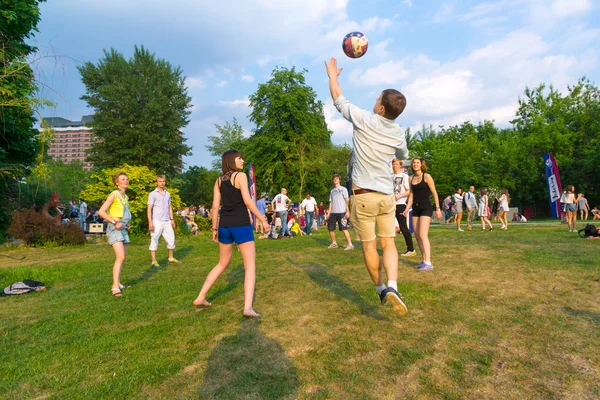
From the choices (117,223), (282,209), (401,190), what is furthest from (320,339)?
(282,209)

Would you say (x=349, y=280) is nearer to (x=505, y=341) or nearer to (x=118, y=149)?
(x=505, y=341)

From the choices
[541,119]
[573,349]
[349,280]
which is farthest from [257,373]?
[541,119]

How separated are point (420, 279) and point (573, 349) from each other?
2.90 metres

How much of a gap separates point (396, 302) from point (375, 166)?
57.7 inches

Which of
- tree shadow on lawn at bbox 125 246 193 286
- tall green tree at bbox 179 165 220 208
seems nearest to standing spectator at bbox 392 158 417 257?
tree shadow on lawn at bbox 125 246 193 286

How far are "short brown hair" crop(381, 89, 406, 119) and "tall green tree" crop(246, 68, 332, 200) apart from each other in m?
30.6

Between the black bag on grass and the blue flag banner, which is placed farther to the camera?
the blue flag banner

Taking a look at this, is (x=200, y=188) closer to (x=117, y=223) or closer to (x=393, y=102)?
(x=117, y=223)

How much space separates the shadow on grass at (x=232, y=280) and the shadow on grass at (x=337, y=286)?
1226 mm

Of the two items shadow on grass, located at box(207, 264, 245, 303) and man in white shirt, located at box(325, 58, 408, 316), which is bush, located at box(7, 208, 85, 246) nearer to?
shadow on grass, located at box(207, 264, 245, 303)

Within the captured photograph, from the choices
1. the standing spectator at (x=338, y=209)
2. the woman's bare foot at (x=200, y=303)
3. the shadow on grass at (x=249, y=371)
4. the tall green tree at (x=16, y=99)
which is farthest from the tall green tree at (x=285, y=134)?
the shadow on grass at (x=249, y=371)

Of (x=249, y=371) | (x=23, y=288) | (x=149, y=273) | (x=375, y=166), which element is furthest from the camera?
(x=149, y=273)

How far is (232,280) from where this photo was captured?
6801 mm

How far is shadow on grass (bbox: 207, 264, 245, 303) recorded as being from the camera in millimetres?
5730
